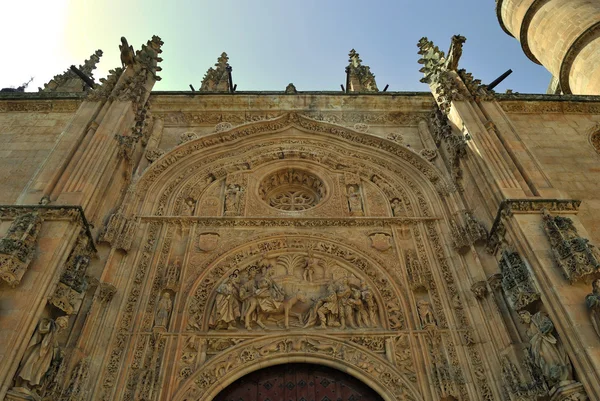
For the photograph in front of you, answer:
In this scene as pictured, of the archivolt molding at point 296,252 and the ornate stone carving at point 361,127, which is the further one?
the ornate stone carving at point 361,127

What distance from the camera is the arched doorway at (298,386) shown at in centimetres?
634

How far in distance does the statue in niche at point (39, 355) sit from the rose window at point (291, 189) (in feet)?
16.6

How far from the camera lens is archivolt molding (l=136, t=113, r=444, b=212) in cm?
946

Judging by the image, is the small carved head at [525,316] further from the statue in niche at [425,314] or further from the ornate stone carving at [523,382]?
the statue in niche at [425,314]

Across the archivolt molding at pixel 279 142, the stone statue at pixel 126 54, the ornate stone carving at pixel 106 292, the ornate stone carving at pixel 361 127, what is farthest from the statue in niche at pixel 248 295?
the stone statue at pixel 126 54

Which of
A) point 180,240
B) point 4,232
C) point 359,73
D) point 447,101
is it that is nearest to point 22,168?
point 4,232

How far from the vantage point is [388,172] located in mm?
10023

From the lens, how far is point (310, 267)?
795 centimetres

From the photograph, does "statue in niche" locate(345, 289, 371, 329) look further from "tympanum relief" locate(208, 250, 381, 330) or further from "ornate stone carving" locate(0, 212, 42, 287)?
"ornate stone carving" locate(0, 212, 42, 287)

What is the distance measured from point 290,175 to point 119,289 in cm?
470

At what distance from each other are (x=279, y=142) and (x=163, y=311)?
5.22 meters

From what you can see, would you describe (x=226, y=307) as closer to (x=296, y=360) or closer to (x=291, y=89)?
(x=296, y=360)

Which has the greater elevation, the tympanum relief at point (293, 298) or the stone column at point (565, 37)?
the stone column at point (565, 37)

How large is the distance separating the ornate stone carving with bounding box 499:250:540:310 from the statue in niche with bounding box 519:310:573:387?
0.19 meters
